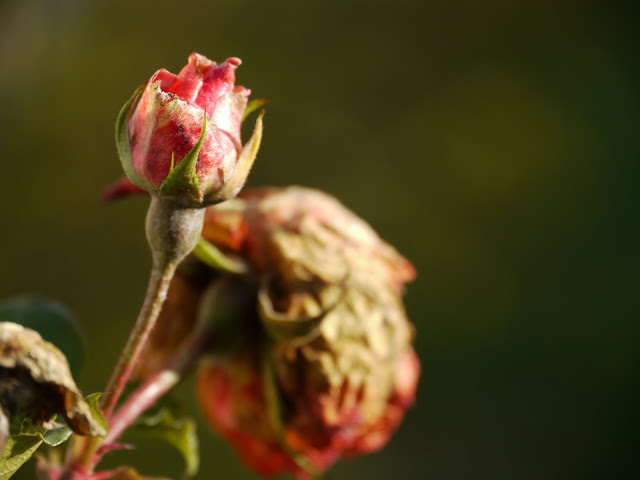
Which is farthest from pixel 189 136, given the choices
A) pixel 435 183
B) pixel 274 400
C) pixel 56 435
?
pixel 435 183

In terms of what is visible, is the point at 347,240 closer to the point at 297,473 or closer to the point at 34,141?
the point at 297,473

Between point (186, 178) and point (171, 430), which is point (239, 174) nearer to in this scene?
point (186, 178)

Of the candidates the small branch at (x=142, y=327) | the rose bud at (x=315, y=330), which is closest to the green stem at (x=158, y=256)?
the small branch at (x=142, y=327)

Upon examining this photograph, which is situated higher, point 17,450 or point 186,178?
point 186,178

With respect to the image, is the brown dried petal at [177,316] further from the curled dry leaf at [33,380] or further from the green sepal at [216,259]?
the curled dry leaf at [33,380]

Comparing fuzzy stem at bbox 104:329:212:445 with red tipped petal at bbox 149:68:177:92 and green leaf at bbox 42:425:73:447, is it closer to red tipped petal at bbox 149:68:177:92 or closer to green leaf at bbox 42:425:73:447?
green leaf at bbox 42:425:73:447

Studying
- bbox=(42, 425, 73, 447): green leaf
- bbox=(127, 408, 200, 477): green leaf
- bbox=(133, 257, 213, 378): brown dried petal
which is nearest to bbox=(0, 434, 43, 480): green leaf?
bbox=(42, 425, 73, 447): green leaf

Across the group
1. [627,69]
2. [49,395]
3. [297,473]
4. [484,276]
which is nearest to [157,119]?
[49,395]
